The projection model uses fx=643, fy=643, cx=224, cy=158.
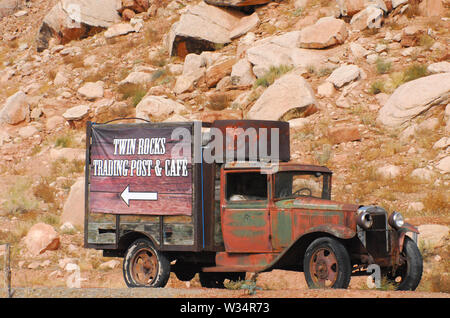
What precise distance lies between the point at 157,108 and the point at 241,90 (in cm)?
305

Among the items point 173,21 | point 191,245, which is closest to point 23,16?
point 173,21

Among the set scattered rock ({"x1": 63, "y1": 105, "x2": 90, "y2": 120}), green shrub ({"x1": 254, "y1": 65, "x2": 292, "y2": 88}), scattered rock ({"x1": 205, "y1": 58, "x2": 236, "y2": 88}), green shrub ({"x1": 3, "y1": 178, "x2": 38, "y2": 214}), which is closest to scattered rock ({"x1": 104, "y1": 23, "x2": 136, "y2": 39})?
scattered rock ({"x1": 63, "y1": 105, "x2": 90, "y2": 120})

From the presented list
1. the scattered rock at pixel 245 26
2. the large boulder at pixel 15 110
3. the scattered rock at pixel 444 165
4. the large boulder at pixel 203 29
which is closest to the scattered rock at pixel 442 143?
the scattered rock at pixel 444 165

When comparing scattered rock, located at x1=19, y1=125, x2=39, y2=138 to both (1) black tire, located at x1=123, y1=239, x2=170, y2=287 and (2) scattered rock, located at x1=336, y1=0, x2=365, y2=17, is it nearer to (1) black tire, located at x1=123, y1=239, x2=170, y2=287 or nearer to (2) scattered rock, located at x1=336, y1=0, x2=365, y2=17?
(2) scattered rock, located at x1=336, y1=0, x2=365, y2=17

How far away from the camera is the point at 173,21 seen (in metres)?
29.4

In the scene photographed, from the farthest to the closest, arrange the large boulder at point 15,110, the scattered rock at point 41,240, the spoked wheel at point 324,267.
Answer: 1. the large boulder at point 15,110
2. the scattered rock at point 41,240
3. the spoked wheel at point 324,267

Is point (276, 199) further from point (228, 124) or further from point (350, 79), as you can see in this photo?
point (350, 79)

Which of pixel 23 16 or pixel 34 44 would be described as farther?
pixel 23 16

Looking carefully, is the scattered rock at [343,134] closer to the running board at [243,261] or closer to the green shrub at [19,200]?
the green shrub at [19,200]

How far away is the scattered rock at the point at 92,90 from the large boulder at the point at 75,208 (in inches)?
336

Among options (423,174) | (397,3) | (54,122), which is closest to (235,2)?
(397,3)

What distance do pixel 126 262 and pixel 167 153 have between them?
1.99 metres

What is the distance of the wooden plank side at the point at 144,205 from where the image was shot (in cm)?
1011
